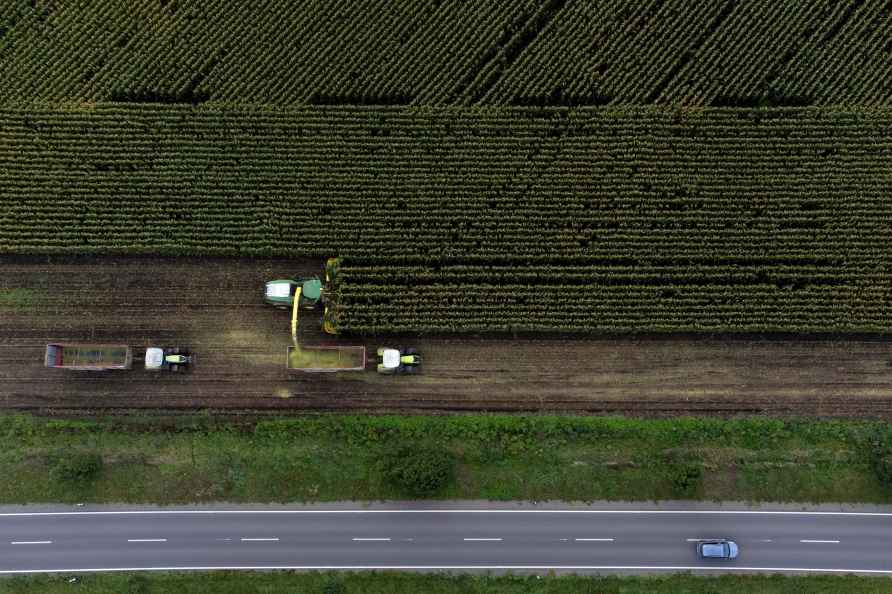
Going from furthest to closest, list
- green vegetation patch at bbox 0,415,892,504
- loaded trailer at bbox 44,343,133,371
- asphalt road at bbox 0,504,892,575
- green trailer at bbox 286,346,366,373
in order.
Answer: green trailer at bbox 286,346,366,373 → loaded trailer at bbox 44,343,133,371 → green vegetation patch at bbox 0,415,892,504 → asphalt road at bbox 0,504,892,575

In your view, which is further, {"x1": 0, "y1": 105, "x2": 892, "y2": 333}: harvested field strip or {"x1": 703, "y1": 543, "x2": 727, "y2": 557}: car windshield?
{"x1": 0, "y1": 105, "x2": 892, "y2": 333}: harvested field strip

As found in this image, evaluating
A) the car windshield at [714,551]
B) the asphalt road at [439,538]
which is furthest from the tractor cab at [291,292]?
the car windshield at [714,551]

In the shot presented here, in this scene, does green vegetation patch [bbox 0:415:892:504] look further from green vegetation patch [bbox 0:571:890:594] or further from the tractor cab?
the tractor cab

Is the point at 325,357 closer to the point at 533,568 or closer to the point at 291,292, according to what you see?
the point at 291,292

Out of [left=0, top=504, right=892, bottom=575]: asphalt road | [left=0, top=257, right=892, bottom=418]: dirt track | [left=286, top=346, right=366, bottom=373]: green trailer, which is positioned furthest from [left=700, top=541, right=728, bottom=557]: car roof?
[left=286, top=346, right=366, bottom=373]: green trailer

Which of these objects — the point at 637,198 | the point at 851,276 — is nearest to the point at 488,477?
the point at 637,198

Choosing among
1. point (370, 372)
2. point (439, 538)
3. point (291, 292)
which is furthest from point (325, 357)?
point (439, 538)

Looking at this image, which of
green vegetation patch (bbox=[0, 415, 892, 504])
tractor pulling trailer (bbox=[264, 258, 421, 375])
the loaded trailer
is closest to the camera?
green vegetation patch (bbox=[0, 415, 892, 504])
